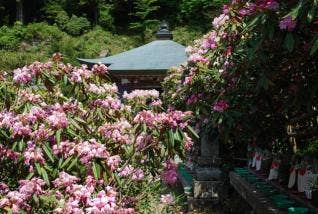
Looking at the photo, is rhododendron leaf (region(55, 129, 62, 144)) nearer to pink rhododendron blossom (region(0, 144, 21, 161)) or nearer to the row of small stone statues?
pink rhododendron blossom (region(0, 144, 21, 161))

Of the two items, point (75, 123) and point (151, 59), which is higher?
point (75, 123)

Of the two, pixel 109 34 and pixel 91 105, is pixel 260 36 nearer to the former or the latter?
pixel 91 105

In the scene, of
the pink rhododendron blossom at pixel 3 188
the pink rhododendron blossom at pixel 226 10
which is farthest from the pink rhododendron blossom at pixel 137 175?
the pink rhododendron blossom at pixel 226 10

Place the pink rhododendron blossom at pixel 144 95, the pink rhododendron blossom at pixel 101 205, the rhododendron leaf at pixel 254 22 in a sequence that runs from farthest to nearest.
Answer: the pink rhododendron blossom at pixel 144 95 < the rhododendron leaf at pixel 254 22 < the pink rhododendron blossom at pixel 101 205

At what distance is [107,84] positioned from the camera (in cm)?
445

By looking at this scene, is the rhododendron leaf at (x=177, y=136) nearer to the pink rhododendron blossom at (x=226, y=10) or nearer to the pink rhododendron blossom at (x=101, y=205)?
the pink rhododendron blossom at (x=101, y=205)

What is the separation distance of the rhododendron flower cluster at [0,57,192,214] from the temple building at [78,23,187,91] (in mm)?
10199

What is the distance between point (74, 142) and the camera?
3.38 m

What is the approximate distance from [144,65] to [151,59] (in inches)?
24.7

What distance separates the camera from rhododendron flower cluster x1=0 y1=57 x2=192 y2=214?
300cm

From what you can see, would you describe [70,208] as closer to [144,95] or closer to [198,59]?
[144,95]

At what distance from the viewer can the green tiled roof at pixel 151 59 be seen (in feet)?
48.9

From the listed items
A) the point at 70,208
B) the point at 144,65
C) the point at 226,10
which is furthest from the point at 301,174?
the point at 144,65

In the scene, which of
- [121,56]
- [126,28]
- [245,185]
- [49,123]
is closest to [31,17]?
[126,28]
